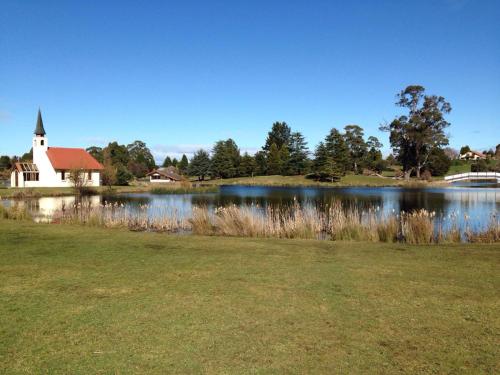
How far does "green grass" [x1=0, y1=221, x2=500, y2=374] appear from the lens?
3850 millimetres

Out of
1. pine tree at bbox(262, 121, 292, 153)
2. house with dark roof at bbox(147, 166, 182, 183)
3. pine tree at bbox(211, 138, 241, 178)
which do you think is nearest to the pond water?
pine tree at bbox(211, 138, 241, 178)

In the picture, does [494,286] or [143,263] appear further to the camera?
[143,263]

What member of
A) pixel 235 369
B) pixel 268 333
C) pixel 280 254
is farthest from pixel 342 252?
pixel 235 369

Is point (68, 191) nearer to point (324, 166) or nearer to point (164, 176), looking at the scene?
point (324, 166)

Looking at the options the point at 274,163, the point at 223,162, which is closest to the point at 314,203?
the point at 274,163

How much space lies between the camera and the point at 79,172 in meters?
47.7

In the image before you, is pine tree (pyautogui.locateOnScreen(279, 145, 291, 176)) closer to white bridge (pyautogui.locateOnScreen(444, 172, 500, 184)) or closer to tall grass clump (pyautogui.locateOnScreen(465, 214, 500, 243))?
white bridge (pyautogui.locateOnScreen(444, 172, 500, 184))

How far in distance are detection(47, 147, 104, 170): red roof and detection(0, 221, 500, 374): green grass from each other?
49863 mm

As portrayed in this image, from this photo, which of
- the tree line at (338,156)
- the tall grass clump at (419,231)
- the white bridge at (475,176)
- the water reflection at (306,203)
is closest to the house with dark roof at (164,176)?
the tree line at (338,156)

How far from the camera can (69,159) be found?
5628 cm

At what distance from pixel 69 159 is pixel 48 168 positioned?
3.05 m

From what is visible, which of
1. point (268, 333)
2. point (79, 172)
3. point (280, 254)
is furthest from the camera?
point (79, 172)

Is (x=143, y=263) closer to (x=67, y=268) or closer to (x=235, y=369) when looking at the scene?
(x=67, y=268)

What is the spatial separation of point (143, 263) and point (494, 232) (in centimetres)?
988
